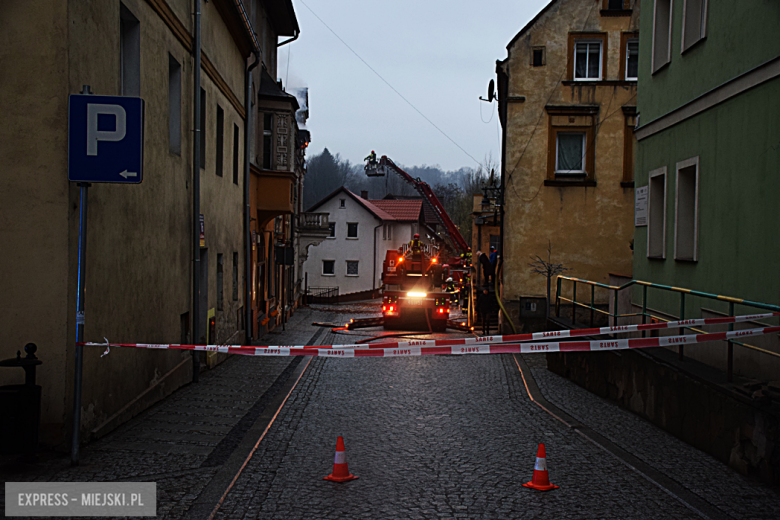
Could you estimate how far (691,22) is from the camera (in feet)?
37.2

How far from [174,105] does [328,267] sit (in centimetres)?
4897

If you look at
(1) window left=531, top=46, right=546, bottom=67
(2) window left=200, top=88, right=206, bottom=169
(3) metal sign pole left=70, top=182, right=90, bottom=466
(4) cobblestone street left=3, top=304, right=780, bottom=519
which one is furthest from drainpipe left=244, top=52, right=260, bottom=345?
(3) metal sign pole left=70, top=182, right=90, bottom=466

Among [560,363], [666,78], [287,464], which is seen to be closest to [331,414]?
[287,464]

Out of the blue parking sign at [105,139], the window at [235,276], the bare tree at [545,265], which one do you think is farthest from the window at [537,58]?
the blue parking sign at [105,139]

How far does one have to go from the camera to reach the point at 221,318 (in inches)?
602

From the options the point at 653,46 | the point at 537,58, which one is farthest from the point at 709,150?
the point at 537,58

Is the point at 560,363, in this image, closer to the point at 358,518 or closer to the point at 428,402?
the point at 428,402

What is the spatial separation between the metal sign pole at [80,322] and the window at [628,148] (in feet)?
58.6

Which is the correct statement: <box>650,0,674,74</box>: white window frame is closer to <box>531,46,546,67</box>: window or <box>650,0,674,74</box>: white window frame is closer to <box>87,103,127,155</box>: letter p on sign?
<box>531,46,546,67</box>: window

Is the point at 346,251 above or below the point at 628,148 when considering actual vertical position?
below

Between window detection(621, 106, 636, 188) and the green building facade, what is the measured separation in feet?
26.3

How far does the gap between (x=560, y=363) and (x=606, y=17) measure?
12201mm

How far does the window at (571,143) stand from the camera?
2155 centimetres

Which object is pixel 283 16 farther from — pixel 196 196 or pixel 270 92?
pixel 196 196
